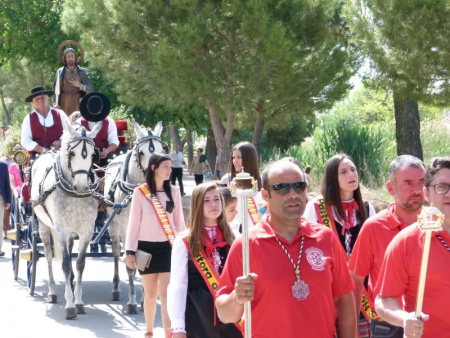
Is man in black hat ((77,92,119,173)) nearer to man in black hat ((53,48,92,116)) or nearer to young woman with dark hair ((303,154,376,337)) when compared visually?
man in black hat ((53,48,92,116))

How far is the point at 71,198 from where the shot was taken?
12727mm

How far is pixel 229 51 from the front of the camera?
76.8ft

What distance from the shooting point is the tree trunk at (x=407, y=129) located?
19969mm

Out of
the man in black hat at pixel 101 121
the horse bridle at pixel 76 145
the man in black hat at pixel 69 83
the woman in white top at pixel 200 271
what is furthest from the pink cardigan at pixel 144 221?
the man in black hat at pixel 69 83

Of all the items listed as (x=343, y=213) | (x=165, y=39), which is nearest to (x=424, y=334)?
(x=343, y=213)

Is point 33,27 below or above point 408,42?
above

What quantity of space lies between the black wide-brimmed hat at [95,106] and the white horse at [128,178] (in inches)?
35.6

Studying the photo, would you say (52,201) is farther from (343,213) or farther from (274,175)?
(274,175)

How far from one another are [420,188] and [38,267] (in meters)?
11.9

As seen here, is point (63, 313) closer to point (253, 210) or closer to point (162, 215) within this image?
point (162, 215)

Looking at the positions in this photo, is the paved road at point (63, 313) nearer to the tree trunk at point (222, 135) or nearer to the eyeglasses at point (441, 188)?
the eyeglasses at point (441, 188)

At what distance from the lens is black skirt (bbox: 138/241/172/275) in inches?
379

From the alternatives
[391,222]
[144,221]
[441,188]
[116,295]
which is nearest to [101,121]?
[116,295]

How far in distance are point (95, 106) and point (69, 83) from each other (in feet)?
5.90
